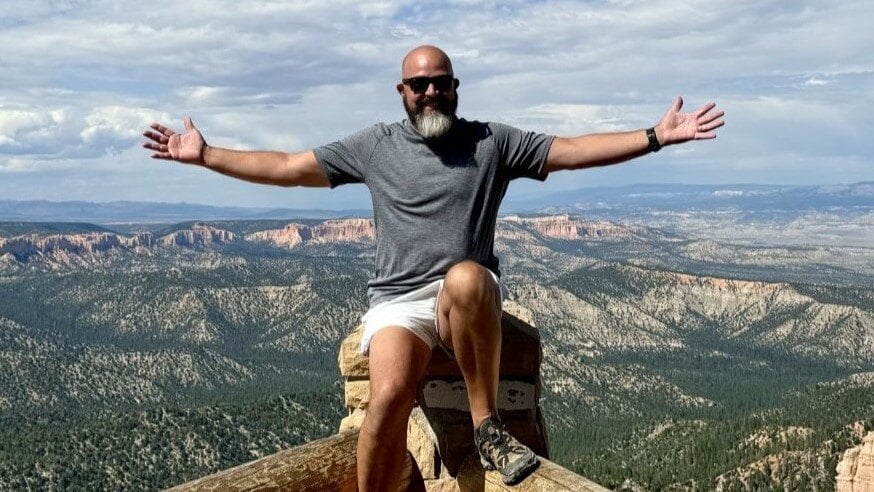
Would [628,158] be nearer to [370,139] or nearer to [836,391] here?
[370,139]

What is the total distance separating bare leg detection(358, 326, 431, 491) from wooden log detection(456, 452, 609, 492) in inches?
32.3

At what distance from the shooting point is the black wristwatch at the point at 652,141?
28.1 feet

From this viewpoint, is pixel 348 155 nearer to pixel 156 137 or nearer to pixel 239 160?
pixel 239 160

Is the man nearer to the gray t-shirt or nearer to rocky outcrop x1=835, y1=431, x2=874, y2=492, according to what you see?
the gray t-shirt

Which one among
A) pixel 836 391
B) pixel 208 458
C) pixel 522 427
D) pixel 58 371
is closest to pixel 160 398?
pixel 58 371

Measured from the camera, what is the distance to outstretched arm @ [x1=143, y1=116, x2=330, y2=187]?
8.88 m

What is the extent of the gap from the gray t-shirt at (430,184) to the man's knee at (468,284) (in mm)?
505

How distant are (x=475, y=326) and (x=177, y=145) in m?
3.62

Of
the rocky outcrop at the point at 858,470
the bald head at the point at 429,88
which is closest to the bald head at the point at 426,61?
the bald head at the point at 429,88

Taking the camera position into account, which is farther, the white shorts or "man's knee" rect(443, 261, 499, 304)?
the white shorts

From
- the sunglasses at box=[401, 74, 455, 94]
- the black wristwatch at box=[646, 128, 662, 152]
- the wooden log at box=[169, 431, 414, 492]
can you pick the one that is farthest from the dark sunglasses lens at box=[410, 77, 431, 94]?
the wooden log at box=[169, 431, 414, 492]

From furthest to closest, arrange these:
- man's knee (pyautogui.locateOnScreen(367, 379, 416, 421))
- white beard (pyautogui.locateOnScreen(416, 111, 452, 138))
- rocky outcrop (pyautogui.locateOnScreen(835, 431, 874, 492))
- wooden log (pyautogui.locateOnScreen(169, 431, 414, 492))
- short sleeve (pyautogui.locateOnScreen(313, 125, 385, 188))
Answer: rocky outcrop (pyautogui.locateOnScreen(835, 431, 874, 492))
short sleeve (pyautogui.locateOnScreen(313, 125, 385, 188))
white beard (pyautogui.locateOnScreen(416, 111, 452, 138))
man's knee (pyautogui.locateOnScreen(367, 379, 416, 421))
wooden log (pyautogui.locateOnScreen(169, 431, 414, 492))

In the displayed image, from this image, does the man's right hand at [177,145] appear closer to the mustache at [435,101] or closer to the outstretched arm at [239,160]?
the outstretched arm at [239,160]

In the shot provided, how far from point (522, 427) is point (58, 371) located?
157 m
